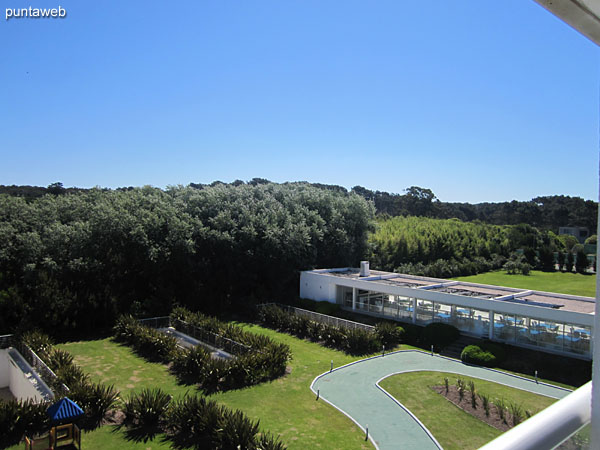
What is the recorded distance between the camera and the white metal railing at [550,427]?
92cm

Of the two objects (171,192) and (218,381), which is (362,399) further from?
(171,192)

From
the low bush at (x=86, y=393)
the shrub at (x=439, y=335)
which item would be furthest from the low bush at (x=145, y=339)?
the shrub at (x=439, y=335)

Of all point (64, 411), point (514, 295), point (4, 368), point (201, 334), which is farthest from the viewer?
point (514, 295)

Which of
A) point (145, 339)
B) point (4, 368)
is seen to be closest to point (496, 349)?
point (145, 339)

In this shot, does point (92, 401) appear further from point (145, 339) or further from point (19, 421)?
point (145, 339)

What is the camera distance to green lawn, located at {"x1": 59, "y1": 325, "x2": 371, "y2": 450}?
1279cm

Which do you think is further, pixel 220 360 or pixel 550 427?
pixel 220 360

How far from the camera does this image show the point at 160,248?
28.1m

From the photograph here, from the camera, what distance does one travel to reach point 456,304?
22.3 meters

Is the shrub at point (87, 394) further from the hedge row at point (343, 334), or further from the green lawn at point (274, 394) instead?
the hedge row at point (343, 334)

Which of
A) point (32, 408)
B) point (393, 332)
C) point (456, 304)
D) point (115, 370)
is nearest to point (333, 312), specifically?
point (393, 332)

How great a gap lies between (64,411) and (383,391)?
10669 mm

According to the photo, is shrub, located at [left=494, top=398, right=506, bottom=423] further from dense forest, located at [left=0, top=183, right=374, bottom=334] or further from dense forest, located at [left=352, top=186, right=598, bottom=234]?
dense forest, located at [left=352, top=186, right=598, bottom=234]

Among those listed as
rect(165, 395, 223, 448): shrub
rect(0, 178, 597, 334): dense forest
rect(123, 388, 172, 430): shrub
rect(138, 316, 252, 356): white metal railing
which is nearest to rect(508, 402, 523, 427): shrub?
rect(0, 178, 597, 334): dense forest
